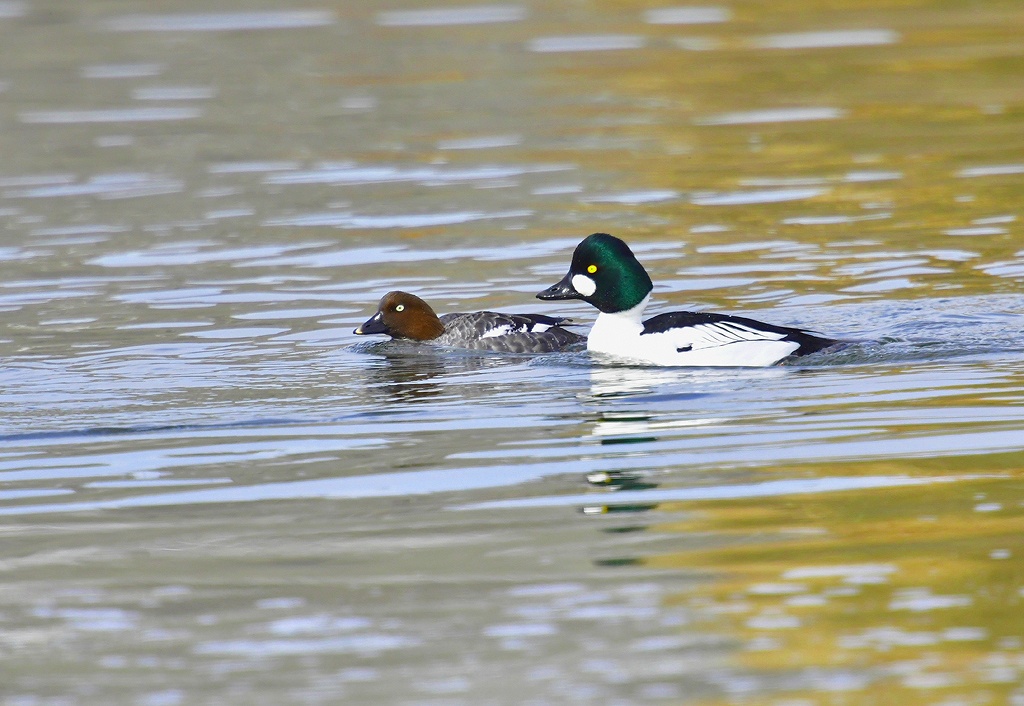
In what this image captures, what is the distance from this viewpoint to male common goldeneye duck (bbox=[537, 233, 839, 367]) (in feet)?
33.2

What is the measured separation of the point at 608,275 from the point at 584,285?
175 mm

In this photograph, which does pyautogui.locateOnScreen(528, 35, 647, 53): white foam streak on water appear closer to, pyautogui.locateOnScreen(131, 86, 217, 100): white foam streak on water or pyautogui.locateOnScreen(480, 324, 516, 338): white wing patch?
pyautogui.locateOnScreen(131, 86, 217, 100): white foam streak on water

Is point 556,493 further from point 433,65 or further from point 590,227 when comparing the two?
point 433,65

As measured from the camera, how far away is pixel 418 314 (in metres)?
11.5

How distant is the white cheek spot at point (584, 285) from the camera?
11.0 meters

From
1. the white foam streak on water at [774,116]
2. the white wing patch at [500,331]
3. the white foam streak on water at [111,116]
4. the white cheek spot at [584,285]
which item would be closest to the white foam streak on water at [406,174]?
the white foam streak on water at [774,116]

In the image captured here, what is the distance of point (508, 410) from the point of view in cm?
926

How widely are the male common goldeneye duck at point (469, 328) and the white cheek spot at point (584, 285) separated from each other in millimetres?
412

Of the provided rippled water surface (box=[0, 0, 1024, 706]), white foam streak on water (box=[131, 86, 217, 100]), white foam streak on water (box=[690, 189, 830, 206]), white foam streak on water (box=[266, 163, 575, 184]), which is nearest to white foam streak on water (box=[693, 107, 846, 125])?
rippled water surface (box=[0, 0, 1024, 706])

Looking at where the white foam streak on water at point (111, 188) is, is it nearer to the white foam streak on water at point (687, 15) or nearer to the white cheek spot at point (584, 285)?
the white cheek spot at point (584, 285)

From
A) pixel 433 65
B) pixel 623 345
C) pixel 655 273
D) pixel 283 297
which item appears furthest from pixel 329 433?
pixel 433 65

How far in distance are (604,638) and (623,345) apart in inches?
208

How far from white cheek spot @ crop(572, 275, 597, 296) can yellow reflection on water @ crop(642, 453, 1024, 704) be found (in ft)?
11.8

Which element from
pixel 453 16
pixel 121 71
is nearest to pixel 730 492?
pixel 121 71
